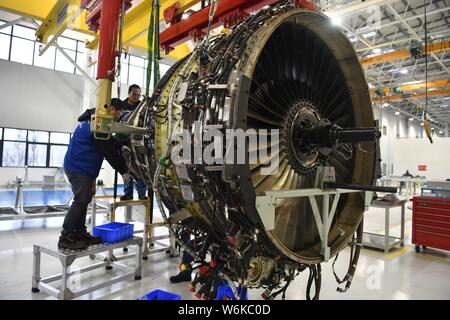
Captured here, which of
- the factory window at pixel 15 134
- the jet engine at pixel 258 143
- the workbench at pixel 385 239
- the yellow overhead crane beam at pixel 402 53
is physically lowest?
the workbench at pixel 385 239

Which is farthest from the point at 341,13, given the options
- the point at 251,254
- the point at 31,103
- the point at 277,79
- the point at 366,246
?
the point at 31,103

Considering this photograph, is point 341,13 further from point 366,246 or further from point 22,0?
point 22,0

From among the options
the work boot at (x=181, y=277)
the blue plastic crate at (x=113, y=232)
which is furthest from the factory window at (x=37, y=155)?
the work boot at (x=181, y=277)

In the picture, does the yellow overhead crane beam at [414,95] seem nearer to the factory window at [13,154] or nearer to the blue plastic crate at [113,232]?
the blue plastic crate at [113,232]

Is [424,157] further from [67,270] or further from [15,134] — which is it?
[15,134]

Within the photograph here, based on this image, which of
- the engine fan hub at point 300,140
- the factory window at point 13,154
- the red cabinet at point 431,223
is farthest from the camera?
the factory window at point 13,154

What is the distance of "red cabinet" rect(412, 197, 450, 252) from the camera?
178 inches

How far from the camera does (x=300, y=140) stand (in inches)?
70.1

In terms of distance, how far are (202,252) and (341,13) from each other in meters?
6.27

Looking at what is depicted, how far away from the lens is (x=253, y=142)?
1.56 m

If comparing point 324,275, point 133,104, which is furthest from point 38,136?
point 324,275

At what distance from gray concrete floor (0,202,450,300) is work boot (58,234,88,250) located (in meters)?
0.46

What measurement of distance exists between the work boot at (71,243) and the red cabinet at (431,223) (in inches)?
185

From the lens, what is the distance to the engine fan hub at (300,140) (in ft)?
5.81
